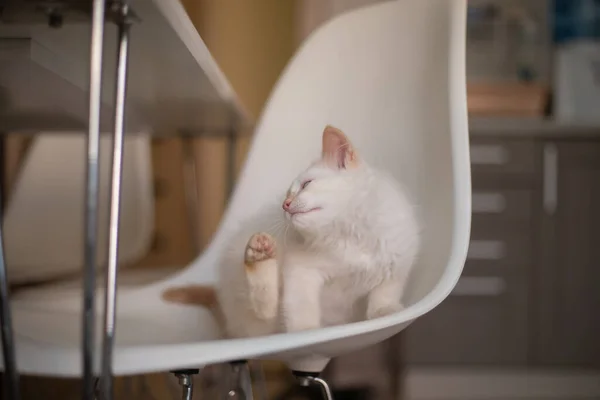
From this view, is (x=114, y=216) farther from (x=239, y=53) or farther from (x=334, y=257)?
(x=239, y=53)

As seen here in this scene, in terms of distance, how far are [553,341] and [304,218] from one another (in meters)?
1.56

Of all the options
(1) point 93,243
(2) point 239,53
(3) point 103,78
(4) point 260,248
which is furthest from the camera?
(2) point 239,53

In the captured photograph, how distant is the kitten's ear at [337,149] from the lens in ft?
2.31

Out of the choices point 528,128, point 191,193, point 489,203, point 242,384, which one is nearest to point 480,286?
point 489,203

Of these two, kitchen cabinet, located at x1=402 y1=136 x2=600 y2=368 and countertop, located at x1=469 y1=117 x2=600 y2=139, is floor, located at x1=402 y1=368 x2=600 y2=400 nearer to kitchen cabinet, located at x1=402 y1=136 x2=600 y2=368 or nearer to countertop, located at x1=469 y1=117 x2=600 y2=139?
kitchen cabinet, located at x1=402 y1=136 x2=600 y2=368

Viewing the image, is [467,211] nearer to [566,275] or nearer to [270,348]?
[270,348]

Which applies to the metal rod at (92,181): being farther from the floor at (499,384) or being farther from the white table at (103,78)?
the floor at (499,384)

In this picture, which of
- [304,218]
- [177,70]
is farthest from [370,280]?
[177,70]

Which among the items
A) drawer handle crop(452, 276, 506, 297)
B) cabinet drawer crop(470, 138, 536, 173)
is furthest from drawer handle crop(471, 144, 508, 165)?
drawer handle crop(452, 276, 506, 297)

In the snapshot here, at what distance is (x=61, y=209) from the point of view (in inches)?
58.3

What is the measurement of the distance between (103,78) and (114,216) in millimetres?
354

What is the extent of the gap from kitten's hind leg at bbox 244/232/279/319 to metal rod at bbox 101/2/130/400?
16 cm

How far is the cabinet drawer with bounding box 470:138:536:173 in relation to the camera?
1.93m

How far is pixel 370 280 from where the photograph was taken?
713 millimetres
